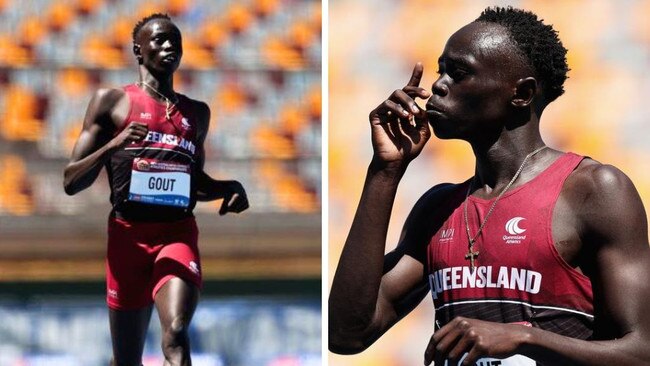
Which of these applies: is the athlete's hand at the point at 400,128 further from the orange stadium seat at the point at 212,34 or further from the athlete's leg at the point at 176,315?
the orange stadium seat at the point at 212,34

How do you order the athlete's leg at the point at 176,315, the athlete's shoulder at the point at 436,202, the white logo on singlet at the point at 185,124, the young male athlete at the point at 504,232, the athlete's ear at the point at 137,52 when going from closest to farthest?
the young male athlete at the point at 504,232 → the athlete's shoulder at the point at 436,202 → the athlete's leg at the point at 176,315 → the white logo on singlet at the point at 185,124 → the athlete's ear at the point at 137,52

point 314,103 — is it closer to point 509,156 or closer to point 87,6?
point 87,6

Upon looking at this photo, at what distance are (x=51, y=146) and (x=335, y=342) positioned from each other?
352 centimetres

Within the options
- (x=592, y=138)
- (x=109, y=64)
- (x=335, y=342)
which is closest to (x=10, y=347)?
(x=109, y=64)

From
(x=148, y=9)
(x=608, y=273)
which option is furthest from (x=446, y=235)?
(x=148, y=9)

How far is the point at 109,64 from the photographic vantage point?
5270 millimetres

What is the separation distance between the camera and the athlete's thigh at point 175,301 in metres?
4.54

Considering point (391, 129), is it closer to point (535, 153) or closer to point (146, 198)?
point (535, 153)

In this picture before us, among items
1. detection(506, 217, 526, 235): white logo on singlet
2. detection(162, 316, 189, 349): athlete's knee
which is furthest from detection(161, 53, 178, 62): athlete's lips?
detection(506, 217, 526, 235): white logo on singlet

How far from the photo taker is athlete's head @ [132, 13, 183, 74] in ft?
16.8

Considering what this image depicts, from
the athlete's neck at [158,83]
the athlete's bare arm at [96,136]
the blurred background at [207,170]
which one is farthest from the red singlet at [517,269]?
the blurred background at [207,170]

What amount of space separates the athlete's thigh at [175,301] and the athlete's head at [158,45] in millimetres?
1004

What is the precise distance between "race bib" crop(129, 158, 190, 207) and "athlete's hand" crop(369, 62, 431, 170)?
9.43 feet

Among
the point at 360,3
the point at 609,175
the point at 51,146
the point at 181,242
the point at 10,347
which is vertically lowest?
the point at 10,347
